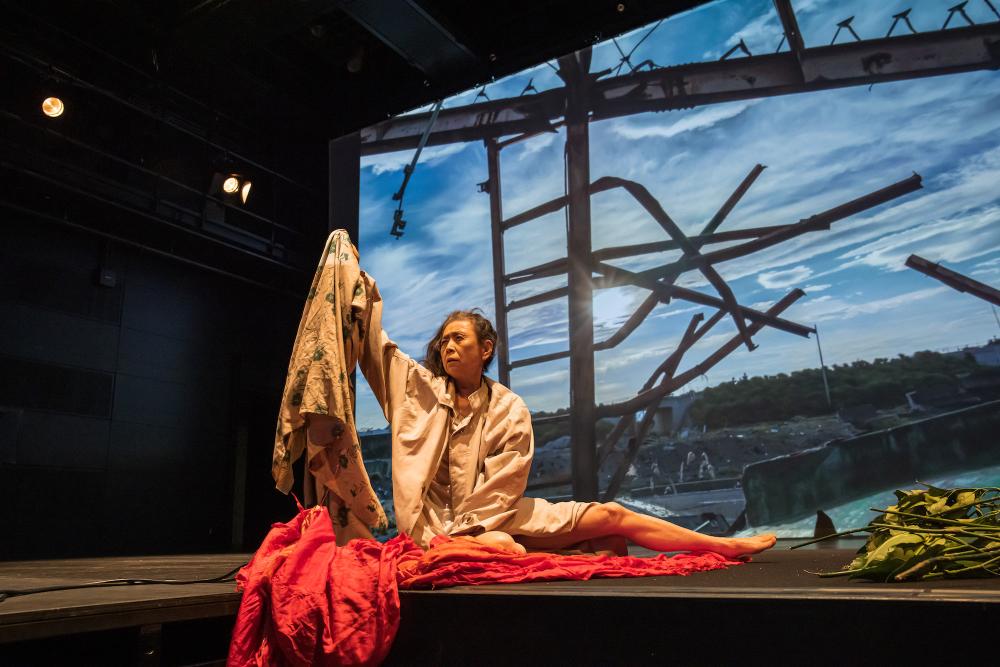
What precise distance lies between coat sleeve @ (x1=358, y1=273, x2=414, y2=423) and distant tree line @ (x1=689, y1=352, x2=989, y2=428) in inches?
82.0

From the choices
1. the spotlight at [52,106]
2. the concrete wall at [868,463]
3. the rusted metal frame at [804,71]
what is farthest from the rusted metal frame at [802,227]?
the spotlight at [52,106]

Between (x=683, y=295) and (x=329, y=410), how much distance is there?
8.37ft

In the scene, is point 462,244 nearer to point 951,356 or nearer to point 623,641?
point 951,356

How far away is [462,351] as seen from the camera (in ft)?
7.93

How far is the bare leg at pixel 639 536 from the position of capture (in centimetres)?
219

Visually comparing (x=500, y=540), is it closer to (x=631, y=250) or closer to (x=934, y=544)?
(x=934, y=544)

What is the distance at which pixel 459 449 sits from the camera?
7.52ft

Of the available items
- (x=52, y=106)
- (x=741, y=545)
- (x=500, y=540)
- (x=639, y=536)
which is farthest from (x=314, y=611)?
(x=52, y=106)

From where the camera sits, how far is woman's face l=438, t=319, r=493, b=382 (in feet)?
7.91

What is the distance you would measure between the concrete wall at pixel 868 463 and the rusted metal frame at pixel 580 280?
0.88 m

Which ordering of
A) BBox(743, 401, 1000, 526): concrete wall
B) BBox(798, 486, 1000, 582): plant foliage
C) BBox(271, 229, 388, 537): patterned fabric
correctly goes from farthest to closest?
BBox(743, 401, 1000, 526): concrete wall
BBox(271, 229, 388, 537): patterned fabric
BBox(798, 486, 1000, 582): plant foliage

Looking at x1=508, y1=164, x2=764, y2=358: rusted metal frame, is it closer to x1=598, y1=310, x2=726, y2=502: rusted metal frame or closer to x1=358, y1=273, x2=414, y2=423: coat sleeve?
x1=598, y1=310, x2=726, y2=502: rusted metal frame

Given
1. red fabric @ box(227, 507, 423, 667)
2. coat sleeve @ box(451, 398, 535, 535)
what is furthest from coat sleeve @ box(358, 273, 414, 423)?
red fabric @ box(227, 507, 423, 667)

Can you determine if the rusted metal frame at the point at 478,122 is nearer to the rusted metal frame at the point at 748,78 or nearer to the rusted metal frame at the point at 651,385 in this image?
the rusted metal frame at the point at 748,78
